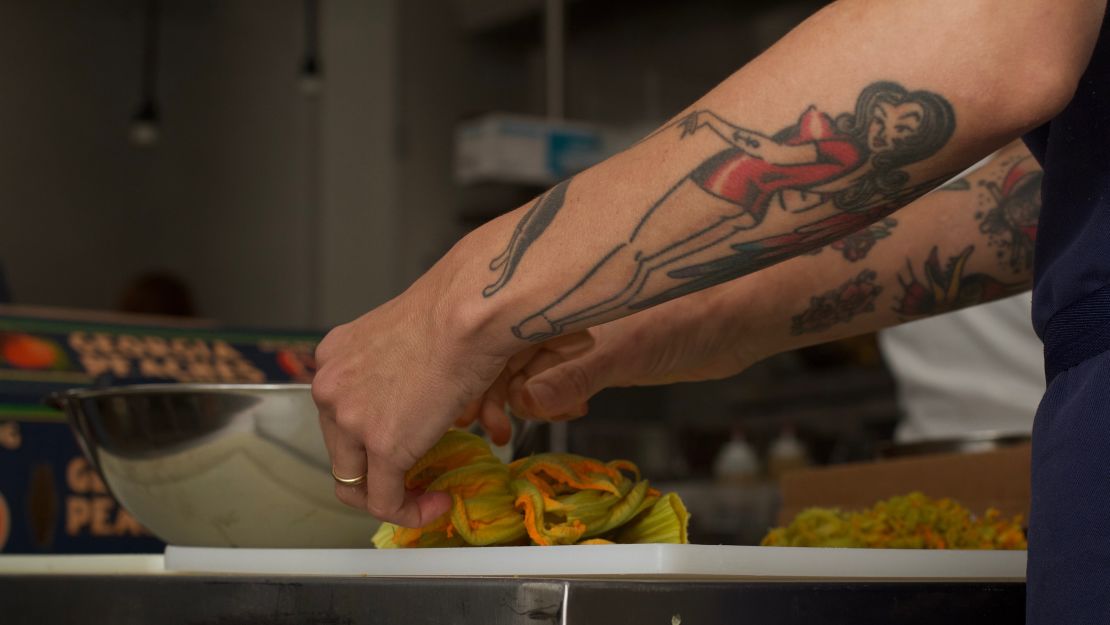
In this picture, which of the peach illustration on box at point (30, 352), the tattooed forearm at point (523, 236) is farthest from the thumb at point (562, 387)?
the peach illustration on box at point (30, 352)

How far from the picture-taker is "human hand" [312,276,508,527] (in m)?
0.85

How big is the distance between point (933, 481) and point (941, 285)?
490 mm

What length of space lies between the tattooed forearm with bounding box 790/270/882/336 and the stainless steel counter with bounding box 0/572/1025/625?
0.33m

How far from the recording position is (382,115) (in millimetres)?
4504

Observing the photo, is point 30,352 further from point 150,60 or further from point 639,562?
point 150,60

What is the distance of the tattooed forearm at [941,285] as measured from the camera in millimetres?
1149

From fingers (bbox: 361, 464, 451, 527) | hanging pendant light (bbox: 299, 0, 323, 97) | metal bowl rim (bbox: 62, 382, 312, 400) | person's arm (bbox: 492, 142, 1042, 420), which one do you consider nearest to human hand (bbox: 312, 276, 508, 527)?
fingers (bbox: 361, 464, 451, 527)

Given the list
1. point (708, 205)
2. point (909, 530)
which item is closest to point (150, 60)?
point (909, 530)

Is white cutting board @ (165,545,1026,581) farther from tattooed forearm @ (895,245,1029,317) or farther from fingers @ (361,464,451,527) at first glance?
tattooed forearm @ (895,245,1029,317)

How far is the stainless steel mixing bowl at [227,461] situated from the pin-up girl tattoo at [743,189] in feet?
1.03

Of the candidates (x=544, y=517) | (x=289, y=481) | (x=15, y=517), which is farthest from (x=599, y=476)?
(x=15, y=517)

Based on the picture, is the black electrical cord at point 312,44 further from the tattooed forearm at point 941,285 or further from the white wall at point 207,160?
the tattooed forearm at point 941,285

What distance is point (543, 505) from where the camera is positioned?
88cm

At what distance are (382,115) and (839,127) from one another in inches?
152
